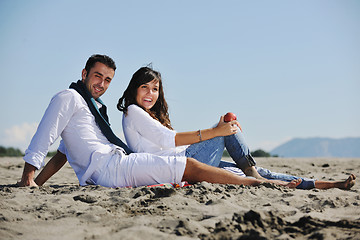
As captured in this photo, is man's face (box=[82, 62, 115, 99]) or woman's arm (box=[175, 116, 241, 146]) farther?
man's face (box=[82, 62, 115, 99])

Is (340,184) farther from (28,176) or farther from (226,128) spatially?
(28,176)

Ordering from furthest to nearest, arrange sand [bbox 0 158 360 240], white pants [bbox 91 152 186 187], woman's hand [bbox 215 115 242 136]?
woman's hand [bbox 215 115 242 136] < white pants [bbox 91 152 186 187] < sand [bbox 0 158 360 240]

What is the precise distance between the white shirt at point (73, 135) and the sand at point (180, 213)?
0.30 metres

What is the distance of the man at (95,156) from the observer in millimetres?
3504

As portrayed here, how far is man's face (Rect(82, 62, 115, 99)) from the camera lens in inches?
156

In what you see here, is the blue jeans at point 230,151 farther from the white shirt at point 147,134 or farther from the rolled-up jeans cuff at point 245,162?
the white shirt at point 147,134

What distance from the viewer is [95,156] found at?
11.5ft

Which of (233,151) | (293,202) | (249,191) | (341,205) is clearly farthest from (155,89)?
(341,205)

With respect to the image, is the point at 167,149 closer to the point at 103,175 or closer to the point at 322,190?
the point at 103,175

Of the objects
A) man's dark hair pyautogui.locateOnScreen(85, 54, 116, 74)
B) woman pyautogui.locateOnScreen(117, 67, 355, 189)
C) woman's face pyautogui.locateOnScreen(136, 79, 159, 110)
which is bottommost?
woman pyautogui.locateOnScreen(117, 67, 355, 189)

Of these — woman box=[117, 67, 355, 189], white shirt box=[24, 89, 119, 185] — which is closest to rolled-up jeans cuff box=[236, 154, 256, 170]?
woman box=[117, 67, 355, 189]

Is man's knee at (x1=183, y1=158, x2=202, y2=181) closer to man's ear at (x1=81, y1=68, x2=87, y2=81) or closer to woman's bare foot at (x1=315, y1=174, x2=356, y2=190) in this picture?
woman's bare foot at (x1=315, y1=174, x2=356, y2=190)

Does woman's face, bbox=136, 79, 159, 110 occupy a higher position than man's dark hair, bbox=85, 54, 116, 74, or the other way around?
man's dark hair, bbox=85, 54, 116, 74

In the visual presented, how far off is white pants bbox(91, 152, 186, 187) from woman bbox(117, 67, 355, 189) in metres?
0.28
